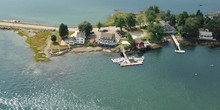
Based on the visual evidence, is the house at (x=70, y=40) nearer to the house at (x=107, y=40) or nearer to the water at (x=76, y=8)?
the house at (x=107, y=40)

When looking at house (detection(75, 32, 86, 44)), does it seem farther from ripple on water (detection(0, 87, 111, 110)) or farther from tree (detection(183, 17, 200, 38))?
tree (detection(183, 17, 200, 38))

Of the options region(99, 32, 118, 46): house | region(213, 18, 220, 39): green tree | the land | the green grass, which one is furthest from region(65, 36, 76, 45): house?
region(213, 18, 220, 39): green tree

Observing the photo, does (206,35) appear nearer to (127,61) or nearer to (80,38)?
(127,61)

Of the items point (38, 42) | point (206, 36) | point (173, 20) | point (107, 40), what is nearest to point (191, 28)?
point (206, 36)

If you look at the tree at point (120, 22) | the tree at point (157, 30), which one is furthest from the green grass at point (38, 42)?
the tree at point (157, 30)

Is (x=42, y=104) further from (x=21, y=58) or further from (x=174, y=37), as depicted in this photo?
(x=174, y=37)
